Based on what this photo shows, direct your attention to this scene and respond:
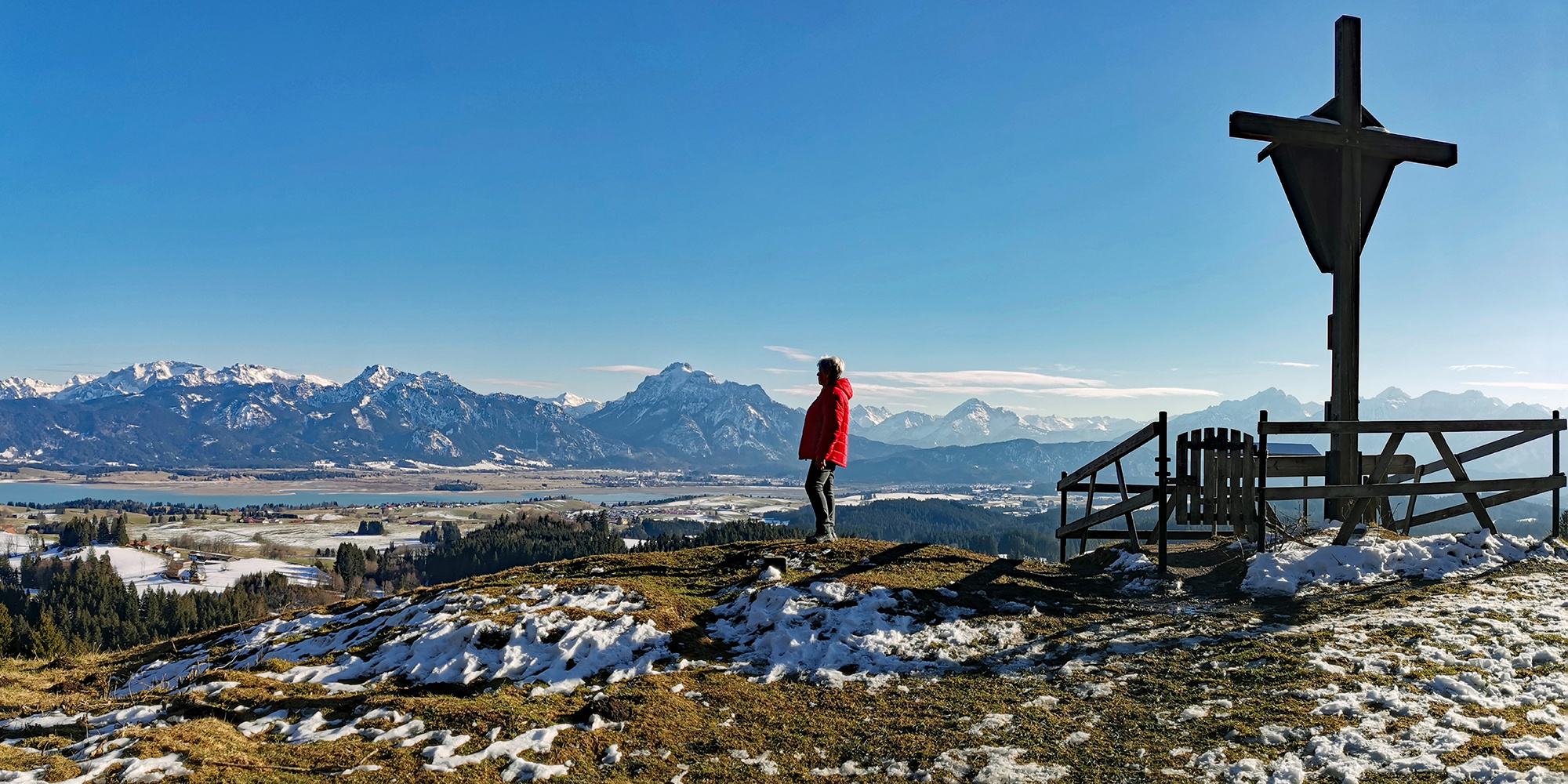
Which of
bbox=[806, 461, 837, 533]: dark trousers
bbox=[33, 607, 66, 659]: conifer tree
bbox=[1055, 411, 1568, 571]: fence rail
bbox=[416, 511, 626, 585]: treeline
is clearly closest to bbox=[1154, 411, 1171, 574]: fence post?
bbox=[1055, 411, 1568, 571]: fence rail

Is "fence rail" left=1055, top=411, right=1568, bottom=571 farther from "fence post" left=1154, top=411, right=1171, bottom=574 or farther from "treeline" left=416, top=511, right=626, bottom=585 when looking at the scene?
"treeline" left=416, top=511, right=626, bottom=585

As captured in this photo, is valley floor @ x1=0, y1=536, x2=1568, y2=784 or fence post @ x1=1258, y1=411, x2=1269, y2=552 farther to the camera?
fence post @ x1=1258, y1=411, x2=1269, y2=552

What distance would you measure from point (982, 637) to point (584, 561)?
9.22 meters

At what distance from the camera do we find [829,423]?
16.0 m

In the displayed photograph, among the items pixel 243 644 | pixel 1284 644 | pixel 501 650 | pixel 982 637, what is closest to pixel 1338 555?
pixel 1284 644

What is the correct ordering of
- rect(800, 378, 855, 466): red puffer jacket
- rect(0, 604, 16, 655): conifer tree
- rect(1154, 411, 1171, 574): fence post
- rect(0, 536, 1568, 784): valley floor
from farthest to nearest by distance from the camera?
rect(0, 604, 16, 655): conifer tree → rect(800, 378, 855, 466): red puffer jacket → rect(1154, 411, 1171, 574): fence post → rect(0, 536, 1568, 784): valley floor

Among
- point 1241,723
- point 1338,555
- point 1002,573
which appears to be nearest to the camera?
point 1241,723

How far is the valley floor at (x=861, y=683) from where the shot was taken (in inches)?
279

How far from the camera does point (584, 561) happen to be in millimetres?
16812

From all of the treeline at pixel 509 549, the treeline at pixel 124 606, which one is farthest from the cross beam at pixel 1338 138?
the treeline at pixel 509 549

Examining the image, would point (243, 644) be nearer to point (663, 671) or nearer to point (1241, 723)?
point (663, 671)

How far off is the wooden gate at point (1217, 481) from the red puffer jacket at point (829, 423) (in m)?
6.91

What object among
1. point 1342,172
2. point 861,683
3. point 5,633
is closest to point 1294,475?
point 1342,172

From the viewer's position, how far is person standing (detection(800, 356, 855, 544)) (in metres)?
16.1
